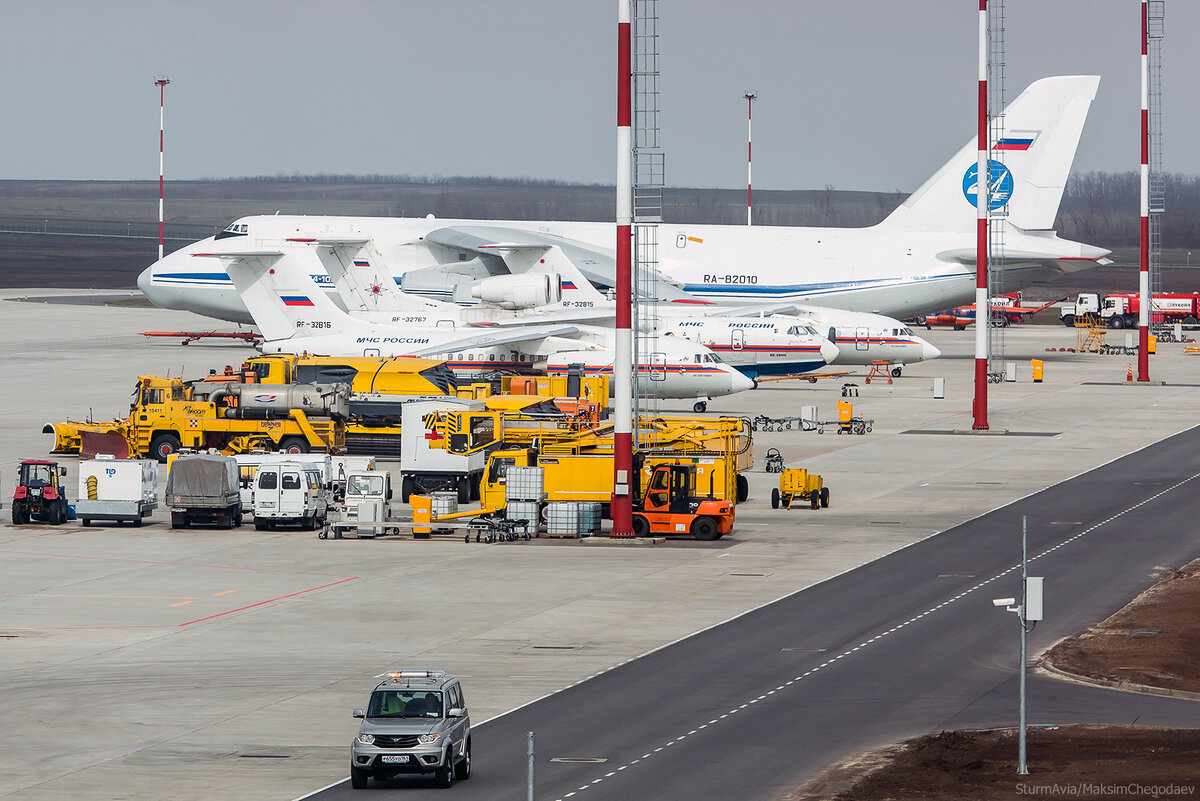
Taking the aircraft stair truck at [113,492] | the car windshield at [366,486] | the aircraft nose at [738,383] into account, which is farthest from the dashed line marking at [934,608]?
the aircraft stair truck at [113,492]

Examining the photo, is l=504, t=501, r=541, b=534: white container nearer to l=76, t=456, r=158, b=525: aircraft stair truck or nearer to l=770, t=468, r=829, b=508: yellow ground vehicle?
l=770, t=468, r=829, b=508: yellow ground vehicle

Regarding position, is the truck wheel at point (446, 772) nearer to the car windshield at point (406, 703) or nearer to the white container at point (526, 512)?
the car windshield at point (406, 703)

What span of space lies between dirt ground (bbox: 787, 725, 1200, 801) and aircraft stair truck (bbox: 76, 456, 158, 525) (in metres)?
24.7

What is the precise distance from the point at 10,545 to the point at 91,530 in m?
2.54

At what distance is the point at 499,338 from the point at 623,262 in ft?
85.7

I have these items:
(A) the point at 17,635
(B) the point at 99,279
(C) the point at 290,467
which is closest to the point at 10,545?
(C) the point at 290,467

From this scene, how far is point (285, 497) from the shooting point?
4116 centimetres

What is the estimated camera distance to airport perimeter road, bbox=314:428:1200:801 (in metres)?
21.4

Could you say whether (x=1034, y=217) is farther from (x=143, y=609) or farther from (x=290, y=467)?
(x=143, y=609)

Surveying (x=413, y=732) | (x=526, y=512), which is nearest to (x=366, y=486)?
(x=526, y=512)

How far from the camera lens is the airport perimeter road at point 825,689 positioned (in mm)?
21406

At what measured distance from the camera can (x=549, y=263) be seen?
76750 millimetres

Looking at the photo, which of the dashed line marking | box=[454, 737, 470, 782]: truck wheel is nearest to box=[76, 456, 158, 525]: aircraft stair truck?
the dashed line marking

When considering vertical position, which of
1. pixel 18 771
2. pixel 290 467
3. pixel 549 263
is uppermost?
pixel 549 263
